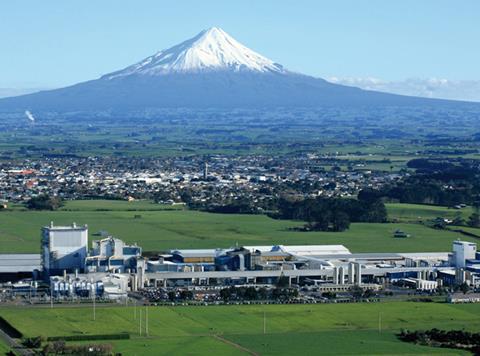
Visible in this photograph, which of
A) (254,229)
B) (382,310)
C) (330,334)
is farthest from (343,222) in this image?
(330,334)

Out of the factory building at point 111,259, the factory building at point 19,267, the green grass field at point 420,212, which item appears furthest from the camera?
the green grass field at point 420,212

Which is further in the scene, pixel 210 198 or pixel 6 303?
pixel 210 198

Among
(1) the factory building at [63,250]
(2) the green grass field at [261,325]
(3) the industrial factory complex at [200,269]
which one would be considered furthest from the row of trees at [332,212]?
(2) the green grass field at [261,325]

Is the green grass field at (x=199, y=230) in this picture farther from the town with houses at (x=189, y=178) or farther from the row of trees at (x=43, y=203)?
the town with houses at (x=189, y=178)

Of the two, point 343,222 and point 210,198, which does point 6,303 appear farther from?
point 210,198

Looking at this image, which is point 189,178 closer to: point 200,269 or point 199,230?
point 199,230

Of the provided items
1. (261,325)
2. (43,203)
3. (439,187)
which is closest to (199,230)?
(43,203)
